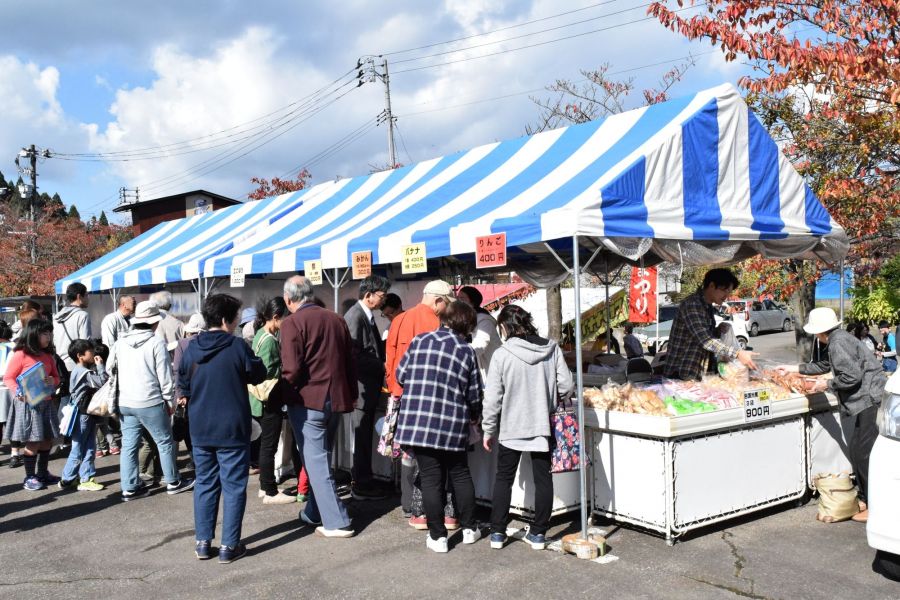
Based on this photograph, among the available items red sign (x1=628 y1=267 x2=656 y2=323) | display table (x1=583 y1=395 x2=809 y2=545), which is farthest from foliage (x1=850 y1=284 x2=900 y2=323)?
display table (x1=583 y1=395 x2=809 y2=545)

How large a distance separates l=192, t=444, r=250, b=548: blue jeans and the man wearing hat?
1208mm

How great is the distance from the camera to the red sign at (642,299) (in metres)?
14.1

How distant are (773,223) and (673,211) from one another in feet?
4.27

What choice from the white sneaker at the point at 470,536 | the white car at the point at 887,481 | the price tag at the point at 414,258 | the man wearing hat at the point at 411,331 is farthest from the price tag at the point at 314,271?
the white car at the point at 887,481

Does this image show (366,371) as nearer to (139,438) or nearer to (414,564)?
(414,564)

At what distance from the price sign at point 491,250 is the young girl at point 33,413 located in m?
4.47

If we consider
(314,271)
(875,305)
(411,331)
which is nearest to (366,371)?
(411,331)

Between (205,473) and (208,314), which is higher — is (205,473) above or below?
below

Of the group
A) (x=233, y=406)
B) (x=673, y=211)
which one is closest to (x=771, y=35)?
(x=673, y=211)

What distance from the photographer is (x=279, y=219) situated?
9.94 metres

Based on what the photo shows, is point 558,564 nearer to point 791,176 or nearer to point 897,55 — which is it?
point 791,176

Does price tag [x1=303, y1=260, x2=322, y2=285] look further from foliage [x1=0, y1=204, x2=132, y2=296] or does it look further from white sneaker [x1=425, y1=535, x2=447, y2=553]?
foliage [x1=0, y1=204, x2=132, y2=296]

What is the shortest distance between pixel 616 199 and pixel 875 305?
16.2 m

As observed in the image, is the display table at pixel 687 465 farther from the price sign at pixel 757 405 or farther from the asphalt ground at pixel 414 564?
the asphalt ground at pixel 414 564
